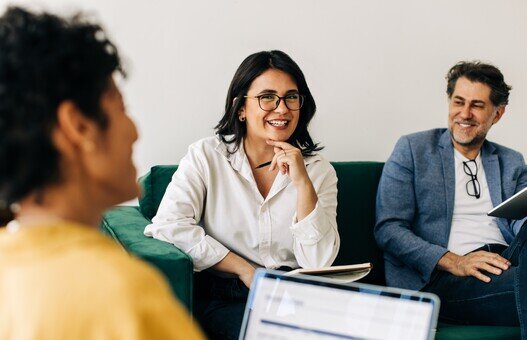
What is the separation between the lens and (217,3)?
2621 millimetres

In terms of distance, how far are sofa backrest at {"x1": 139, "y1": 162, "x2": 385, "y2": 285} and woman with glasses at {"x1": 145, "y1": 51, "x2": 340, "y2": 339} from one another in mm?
265

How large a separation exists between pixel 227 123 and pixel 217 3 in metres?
0.58

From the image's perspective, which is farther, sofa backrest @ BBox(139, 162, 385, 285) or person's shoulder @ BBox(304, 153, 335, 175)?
sofa backrest @ BBox(139, 162, 385, 285)

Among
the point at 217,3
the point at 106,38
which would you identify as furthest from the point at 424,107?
the point at 106,38

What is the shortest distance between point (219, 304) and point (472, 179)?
105cm

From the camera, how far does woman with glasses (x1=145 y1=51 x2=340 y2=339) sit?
6.76 feet

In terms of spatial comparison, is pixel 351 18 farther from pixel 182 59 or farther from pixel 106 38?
pixel 106 38

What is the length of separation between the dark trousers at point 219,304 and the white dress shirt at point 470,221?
0.81 meters

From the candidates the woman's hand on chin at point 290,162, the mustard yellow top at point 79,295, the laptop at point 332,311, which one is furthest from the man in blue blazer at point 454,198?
the mustard yellow top at point 79,295

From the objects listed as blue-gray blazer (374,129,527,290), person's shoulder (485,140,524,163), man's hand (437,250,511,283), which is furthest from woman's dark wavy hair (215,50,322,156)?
person's shoulder (485,140,524,163)

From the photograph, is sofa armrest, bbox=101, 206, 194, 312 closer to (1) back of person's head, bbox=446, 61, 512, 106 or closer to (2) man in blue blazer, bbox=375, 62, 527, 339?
(2) man in blue blazer, bbox=375, 62, 527, 339

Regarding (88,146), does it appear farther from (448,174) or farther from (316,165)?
(448,174)

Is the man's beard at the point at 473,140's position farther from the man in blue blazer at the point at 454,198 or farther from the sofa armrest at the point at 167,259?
the sofa armrest at the point at 167,259

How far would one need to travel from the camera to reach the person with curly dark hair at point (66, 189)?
64cm
